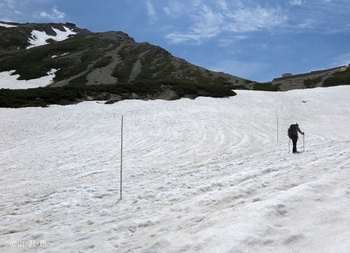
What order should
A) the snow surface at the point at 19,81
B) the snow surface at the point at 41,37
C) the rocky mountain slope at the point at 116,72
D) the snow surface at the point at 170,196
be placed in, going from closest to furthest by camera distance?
the snow surface at the point at 170,196
the rocky mountain slope at the point at 116,72
the snow surface at the point at 19,81
the snow surface at the point at 41,37

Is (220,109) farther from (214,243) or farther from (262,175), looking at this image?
(214,243)

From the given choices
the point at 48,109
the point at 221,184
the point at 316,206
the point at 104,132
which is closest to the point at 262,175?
the point at 221,184

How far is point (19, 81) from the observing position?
59.9 meters

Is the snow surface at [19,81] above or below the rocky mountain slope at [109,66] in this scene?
below

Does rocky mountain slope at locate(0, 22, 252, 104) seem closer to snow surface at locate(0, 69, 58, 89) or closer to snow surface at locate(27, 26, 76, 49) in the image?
snow surface at locate(27, 26, 76, 49)

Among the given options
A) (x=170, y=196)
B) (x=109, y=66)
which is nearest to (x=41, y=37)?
(x=109, y=66)

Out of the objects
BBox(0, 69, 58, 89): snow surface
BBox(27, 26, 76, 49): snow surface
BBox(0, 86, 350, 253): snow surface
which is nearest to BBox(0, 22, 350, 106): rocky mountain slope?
BBox(27, 26, 76, 49): snow surface

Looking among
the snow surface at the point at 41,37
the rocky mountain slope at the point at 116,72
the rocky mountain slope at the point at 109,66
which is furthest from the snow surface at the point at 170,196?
the snow surface at the point at 41,37

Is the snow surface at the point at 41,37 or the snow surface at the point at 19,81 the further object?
the snow surface at the point at 41,37

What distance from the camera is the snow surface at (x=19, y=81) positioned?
56.0 metres

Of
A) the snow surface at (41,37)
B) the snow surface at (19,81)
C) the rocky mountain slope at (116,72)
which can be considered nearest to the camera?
the rocky mountain slope at (116,72)

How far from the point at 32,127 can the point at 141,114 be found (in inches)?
430

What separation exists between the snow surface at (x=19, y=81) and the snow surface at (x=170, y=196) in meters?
45.4

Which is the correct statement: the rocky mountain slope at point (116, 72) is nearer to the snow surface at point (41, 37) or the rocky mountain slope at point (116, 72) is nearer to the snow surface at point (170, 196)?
the snow surface at point (41, 37)
